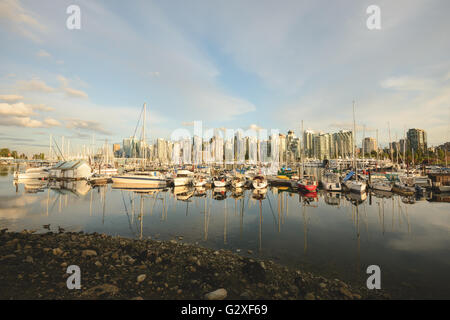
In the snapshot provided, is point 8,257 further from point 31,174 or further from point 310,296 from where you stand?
point 31,174

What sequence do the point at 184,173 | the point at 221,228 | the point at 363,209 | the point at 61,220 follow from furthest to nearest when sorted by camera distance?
the point at 184,173, the point at 363,209, the point at 61,220, the point at 221,228

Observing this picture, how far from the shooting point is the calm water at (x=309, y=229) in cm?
1143

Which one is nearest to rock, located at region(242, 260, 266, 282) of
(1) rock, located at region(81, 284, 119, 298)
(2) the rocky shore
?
(2) the rocky shore

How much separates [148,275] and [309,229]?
15.1 m

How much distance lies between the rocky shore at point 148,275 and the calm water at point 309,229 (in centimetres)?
208

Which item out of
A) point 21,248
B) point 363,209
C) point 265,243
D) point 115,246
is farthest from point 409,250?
point 21,248

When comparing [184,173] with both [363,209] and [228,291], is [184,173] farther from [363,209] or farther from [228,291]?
[228,291]

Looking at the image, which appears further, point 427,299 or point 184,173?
point 184,173

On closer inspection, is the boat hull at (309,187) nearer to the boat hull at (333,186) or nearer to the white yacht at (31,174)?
the boat hull at (333,186)

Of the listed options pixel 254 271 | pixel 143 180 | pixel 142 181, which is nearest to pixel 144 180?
pixel 143 180

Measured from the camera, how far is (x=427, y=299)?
8.66 meters

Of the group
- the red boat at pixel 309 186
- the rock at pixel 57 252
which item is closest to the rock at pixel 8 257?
the rock at pixel 57 252

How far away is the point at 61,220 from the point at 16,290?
51.0 ft

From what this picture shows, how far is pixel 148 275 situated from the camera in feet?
30.1
